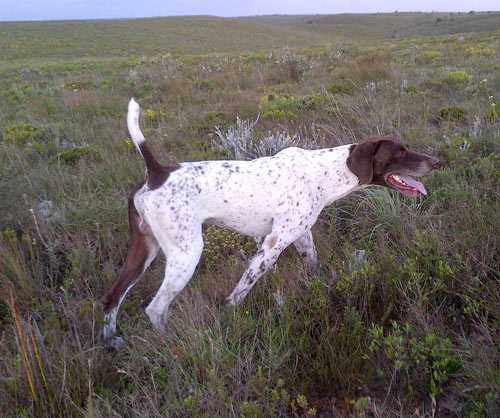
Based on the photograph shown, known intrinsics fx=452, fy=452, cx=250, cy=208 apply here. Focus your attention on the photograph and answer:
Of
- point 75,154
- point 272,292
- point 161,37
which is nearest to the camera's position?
point 272,292

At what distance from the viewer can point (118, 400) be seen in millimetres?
2203

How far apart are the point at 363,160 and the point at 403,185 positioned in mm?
353

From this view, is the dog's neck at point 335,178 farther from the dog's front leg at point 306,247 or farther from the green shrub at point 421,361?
the green shrub at point 421,361

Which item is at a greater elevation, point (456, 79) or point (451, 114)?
point (456, 79)

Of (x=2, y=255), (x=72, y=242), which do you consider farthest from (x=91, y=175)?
(x=2, y=255)

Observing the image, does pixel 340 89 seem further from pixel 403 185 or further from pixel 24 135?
pixel 403 185

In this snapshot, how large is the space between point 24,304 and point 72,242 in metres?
0.76

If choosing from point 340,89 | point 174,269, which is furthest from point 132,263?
point 340,89

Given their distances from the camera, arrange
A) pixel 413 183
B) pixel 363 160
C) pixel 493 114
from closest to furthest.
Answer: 1. pixel 363 160
2. pixel 413 183
3. pixel 493 114

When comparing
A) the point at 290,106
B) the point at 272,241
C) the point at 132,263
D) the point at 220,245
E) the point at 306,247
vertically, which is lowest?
the point at 220,245

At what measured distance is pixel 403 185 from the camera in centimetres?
319

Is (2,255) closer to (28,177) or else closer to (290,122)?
(28,177)

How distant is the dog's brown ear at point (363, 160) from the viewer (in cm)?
312

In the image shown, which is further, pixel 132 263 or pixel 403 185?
pixel 403 185
